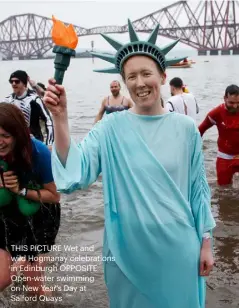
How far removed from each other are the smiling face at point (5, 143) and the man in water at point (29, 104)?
234 centimetres

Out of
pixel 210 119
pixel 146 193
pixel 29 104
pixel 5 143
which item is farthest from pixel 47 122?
pixel 146 193

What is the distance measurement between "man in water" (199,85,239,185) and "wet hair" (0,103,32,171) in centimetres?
359

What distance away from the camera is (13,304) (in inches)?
136

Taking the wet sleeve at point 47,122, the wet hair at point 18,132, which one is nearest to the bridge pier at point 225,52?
the wet sleeve at point 47,122

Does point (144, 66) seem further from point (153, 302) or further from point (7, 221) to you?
point (7, 221)

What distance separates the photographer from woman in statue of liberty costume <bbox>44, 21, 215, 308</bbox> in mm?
1933

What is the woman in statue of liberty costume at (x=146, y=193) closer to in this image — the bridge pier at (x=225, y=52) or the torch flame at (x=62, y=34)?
the torch flame at (x=62, y=34)

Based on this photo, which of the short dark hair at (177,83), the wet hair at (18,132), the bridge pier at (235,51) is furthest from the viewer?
the bridge pier at (235,51)

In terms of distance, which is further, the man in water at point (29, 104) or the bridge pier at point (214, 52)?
the bridge pier at point (214, 52)

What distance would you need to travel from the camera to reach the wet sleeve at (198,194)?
2.06m

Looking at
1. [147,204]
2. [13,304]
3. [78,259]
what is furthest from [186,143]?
[78,259]

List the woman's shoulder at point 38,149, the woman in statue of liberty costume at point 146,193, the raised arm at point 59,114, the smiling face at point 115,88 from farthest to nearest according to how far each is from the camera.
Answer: the smiling face at point 115,88, the woman's shoulder at point 38,149, the woman in statue of liberty costume at point 146,193, the raised arm at point 59,114

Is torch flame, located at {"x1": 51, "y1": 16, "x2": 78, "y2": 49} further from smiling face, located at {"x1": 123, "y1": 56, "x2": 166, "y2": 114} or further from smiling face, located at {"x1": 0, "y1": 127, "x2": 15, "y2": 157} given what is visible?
smiling face, located at {"x1": 0, "y1": 127, "x2": 15, "y2": 157}

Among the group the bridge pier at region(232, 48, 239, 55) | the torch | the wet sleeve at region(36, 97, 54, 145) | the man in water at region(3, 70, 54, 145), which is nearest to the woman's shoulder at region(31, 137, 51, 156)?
the torch
